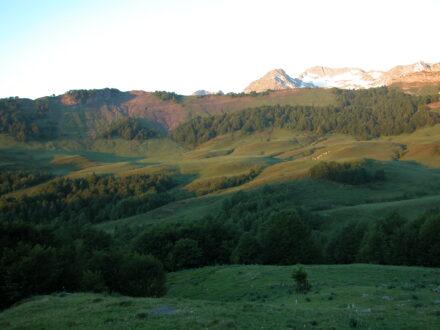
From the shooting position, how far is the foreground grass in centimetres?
2336

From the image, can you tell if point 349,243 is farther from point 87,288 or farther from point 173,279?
point 87,288

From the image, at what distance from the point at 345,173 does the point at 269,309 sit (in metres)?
156

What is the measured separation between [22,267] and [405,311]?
31.3 meters

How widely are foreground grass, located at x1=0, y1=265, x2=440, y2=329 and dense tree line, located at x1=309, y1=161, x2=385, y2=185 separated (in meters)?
Result: 130

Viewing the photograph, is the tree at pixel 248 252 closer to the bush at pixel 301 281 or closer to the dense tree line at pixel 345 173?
the bush at pixel 301 281

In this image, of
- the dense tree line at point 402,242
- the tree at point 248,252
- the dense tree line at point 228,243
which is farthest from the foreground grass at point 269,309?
the tree at point 248,252

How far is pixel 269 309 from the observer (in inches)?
1083

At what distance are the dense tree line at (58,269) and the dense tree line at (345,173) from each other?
452 ft

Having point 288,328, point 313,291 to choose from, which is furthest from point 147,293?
point 288,328

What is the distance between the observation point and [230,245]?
8656cm

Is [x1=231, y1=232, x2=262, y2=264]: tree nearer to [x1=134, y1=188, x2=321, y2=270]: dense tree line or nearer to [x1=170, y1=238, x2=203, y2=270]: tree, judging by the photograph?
[x1=134, y1=188, x2=321, y2=270]: dense tree line

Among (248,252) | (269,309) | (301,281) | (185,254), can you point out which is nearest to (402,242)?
(248,252)

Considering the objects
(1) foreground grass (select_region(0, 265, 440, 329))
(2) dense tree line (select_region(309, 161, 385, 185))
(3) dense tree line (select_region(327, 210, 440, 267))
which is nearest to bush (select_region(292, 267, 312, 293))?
(1) foreground grass (select_region(0, 265, 440, 329))

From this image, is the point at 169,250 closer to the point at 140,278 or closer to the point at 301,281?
the point at 140,278
